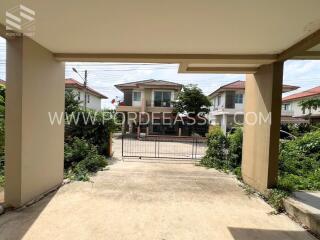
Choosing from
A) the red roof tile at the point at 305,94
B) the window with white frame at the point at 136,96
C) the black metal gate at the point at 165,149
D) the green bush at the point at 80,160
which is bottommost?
the black metal gate at the point at 165,149

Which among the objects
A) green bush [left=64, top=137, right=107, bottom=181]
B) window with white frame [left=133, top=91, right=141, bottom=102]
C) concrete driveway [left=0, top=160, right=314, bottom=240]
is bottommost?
concrete driveway [left=0, top=160, right=314, bottom=240]

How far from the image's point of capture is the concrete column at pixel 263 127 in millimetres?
4938

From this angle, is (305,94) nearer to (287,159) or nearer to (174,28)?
(287,159)

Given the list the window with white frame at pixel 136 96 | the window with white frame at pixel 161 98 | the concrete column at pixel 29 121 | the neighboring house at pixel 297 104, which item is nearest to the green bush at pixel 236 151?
the concrete column at pixel 29 121

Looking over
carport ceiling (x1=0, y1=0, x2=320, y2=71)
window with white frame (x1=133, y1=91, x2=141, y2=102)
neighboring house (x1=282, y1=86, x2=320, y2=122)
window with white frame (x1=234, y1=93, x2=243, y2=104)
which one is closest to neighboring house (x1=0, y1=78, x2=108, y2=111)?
window with white frame (x1=133, y1=91, x2=141, y2=102)

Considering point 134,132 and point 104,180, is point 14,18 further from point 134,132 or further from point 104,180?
point 134,132

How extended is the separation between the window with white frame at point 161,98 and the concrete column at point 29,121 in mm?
18880

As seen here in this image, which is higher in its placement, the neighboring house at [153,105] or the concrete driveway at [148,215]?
the neighboring house at [153,105]

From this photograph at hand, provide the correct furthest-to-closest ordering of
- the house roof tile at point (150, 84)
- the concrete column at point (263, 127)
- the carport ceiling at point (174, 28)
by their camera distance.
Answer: the house roof tile at point (150, 84) < the concrete column at point (263, 127) < the carport ceiling at point (174, 28)

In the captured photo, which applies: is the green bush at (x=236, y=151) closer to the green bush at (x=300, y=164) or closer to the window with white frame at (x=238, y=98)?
the green bush at (x=300, y=164)

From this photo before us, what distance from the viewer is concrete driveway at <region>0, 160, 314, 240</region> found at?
132 inches

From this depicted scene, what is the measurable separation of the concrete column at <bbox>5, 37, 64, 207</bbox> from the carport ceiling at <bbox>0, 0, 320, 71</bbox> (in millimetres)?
374

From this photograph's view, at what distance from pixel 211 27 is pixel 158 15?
0.86m

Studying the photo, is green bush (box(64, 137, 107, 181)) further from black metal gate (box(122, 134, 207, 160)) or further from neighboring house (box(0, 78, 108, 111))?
neighboring house (box(0, 78, 108, 111))
